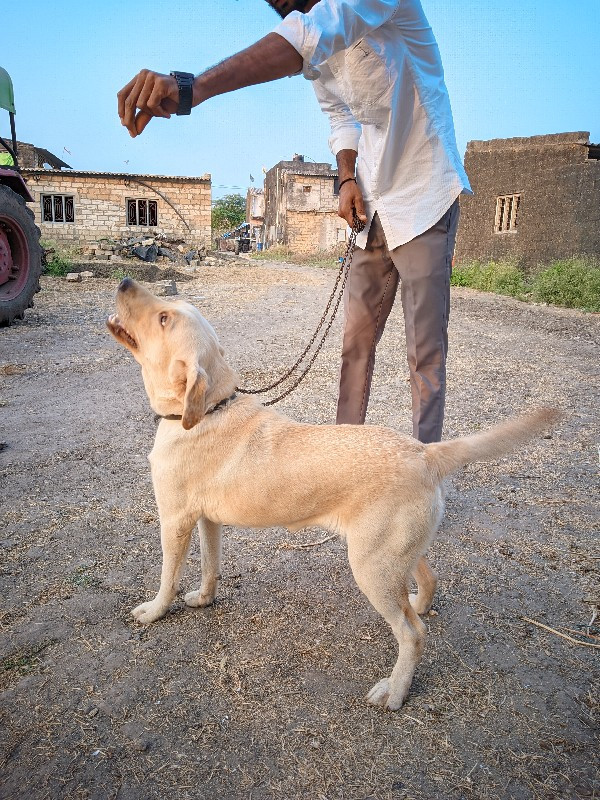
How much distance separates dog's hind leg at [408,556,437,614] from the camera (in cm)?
229

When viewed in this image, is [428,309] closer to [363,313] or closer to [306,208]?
[363,313]

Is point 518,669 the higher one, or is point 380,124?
point 380,124

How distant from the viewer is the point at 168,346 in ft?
7.19

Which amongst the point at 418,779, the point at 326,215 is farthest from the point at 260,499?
the point at 326,215

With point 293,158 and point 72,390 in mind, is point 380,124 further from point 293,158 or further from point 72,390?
point 293,158

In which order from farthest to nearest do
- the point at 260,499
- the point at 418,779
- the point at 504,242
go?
the point at 504,242
the point at 260,499
the point at 418,779

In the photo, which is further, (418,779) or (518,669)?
(518,669)

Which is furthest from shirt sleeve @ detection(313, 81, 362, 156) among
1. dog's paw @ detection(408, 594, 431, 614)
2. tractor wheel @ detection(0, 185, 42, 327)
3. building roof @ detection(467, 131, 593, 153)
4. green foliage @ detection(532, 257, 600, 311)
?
building roof @ detection(467, 131, 593, 153)

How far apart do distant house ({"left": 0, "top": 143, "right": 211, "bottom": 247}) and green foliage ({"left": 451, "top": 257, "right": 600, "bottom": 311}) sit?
13442 millimetres

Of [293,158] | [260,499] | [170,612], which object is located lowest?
[170,612]

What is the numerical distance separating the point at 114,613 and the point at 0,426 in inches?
97.9

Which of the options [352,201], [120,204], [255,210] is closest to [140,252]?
[120,204]

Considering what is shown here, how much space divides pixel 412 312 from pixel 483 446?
0.94 meters

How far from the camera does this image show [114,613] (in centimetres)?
236
